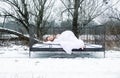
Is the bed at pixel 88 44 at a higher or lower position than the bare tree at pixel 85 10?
lower

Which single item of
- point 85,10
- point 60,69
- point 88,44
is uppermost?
point 85,10

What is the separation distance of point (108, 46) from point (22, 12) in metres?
5.85

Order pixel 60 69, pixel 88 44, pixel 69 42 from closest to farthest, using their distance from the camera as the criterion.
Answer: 1. pixel 60 69
2. pixel 69 42
3. pixel 88 44

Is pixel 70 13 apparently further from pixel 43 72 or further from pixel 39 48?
pixel 43 72

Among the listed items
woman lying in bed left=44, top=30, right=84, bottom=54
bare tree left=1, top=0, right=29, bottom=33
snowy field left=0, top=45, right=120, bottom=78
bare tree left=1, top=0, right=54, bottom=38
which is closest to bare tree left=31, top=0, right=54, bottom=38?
bare tree left=1, top=0, right=54, bottom=38

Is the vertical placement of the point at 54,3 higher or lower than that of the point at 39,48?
higher

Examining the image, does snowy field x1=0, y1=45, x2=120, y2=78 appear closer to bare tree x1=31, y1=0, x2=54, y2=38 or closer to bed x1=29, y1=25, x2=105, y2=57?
bed x1=29, y1=25, x2=105, y2=57

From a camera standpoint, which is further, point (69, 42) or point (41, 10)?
point (41, 10)

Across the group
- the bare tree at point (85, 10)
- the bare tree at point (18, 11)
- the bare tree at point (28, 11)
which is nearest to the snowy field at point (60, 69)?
the bare tree at point (85, 10)

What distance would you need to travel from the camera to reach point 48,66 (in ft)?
16.1

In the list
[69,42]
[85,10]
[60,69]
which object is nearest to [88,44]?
[69,42]

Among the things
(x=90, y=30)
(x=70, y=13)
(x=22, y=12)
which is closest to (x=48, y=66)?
(x=90, y=30)

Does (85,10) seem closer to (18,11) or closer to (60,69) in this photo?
(18,11)

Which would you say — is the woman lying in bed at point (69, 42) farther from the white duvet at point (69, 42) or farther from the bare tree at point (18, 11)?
the bare tree at point (18, 11)
